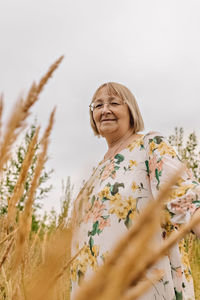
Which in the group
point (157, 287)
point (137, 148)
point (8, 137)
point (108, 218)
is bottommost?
point (157, 287)

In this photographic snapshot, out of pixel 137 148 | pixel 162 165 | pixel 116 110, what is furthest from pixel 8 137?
pixel 116 110

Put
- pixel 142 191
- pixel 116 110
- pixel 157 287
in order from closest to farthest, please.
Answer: pixel 157 287
pixel 142 191
pixel 116 110

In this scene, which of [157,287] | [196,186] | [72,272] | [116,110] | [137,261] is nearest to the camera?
[137,261]

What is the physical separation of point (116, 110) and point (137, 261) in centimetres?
206

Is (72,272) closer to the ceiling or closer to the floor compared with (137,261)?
closer to the floor

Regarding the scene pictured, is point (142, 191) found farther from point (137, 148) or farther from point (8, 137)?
point (8, 137)

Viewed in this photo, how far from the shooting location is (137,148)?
1.99 metres

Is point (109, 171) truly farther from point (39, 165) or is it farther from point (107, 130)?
point (39, 165)

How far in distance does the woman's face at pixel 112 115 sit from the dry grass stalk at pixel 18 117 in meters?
1.89

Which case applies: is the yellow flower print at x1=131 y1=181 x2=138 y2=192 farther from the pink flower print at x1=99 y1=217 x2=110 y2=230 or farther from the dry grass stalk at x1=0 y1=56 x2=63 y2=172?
the dry grass stalk at x1=0 y1=56 x2=63 y2=172

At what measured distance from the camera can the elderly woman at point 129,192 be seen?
1.60m

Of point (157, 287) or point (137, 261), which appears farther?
point (157, 287)

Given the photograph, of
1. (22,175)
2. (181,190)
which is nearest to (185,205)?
(181,190)

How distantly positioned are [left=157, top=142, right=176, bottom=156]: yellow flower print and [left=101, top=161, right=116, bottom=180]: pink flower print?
327 mm
